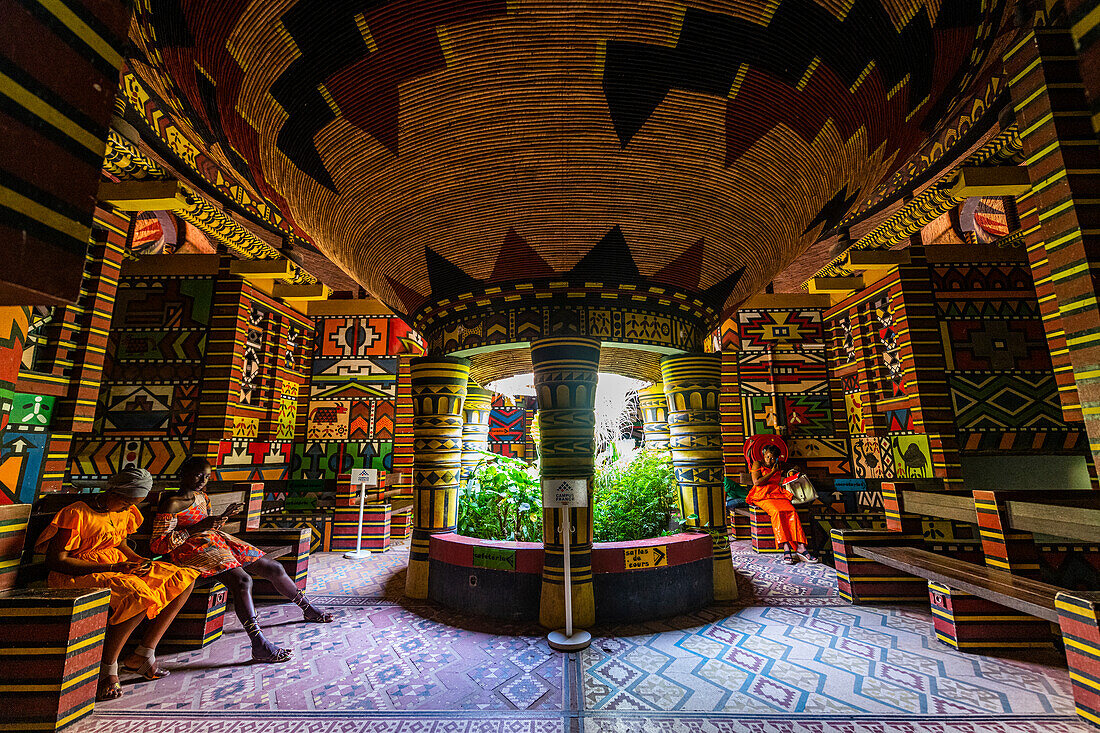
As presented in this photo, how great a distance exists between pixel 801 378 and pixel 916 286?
308 centimetres

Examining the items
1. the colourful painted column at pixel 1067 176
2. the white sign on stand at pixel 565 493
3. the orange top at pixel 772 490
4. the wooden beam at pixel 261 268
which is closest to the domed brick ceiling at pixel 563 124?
the colourful painted column at pixel 1067 176

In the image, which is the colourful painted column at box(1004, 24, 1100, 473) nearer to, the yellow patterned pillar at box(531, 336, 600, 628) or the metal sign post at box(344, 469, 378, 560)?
the yellow patterned pillar at box(531, 336, 600, 628)

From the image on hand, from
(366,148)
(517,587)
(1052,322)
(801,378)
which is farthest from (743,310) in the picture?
(366,148)

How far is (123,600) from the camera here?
305 centimetres

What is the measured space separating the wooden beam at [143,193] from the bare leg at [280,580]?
3588 mm

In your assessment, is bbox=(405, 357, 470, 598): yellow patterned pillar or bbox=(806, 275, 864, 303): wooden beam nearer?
bbox=(405, 357, 470, 598): yellow patterned pillar

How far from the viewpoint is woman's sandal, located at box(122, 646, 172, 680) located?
9.98 feet

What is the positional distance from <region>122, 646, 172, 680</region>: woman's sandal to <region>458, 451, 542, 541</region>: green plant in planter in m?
2.77

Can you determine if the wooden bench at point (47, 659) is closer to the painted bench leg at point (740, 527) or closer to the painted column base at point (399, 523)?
the painted column base at point (399, 523)

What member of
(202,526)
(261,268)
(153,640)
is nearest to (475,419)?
(202,526)

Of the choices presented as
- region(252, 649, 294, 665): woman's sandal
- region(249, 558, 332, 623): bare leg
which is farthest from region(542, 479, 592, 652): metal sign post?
region(249, 558, 332, 623): bare leg

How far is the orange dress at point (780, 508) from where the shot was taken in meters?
6.36

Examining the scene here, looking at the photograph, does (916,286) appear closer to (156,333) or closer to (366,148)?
(366,148)

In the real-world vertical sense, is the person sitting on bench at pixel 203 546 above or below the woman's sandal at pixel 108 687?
above
